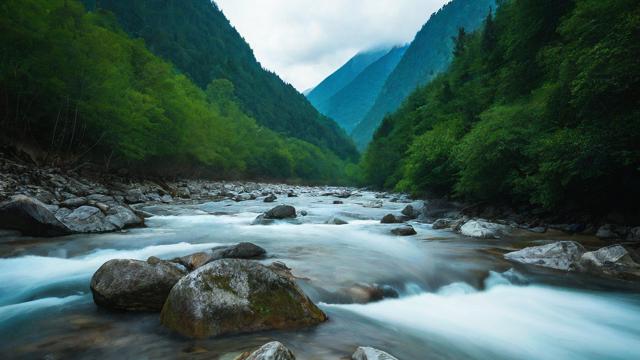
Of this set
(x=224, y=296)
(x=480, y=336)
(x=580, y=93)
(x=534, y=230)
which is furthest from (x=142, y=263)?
(x=534, y=230)

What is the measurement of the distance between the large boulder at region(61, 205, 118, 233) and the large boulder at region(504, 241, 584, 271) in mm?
10880

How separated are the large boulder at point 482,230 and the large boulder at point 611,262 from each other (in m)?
3.84

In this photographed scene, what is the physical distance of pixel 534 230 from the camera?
13.0m

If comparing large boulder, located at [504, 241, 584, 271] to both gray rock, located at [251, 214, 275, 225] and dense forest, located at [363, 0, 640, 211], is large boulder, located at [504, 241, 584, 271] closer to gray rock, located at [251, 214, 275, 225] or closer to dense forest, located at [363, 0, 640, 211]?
dense forest, located at [363, 0, 640, 211]

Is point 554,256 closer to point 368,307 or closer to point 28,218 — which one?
point 368,307

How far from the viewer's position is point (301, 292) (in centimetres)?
451

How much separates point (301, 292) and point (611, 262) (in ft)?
23.5

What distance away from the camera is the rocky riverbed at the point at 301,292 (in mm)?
3883

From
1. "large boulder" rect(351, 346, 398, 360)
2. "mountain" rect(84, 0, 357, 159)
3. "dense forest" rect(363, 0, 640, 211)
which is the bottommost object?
"large boulder" rect(351, 346, 398, 360)

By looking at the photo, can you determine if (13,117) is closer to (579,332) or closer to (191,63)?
(579,332)

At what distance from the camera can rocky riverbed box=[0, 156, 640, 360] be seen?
388cm

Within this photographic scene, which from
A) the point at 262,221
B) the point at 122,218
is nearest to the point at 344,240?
the point at 262,221

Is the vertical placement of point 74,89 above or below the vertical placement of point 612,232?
above

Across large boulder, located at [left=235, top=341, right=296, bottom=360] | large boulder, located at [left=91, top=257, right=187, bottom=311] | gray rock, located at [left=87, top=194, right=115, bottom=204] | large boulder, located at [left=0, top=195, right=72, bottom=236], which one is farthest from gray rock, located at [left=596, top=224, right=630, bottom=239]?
gray rock, located at [left=87, top=194, right=115, bottom=204]
